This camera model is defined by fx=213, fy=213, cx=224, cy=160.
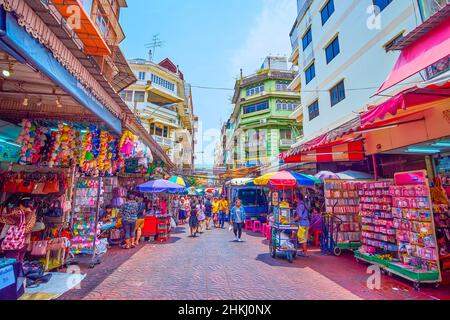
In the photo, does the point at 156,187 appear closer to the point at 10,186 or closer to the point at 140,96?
the point at 10,186

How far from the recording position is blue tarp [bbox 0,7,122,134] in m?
2.45

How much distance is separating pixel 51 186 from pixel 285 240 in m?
7.05

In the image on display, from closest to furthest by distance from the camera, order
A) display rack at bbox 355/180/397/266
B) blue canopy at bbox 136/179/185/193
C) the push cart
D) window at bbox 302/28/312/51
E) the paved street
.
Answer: the paved street, display rack at bbox 355/180/397/266, the push cart, blue canopy at bbox 136/179/185/193, window at bbox 302/28/312/51

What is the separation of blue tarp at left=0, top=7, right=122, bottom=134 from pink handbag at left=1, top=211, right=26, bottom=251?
3.15m

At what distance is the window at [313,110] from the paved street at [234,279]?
10.6 metres

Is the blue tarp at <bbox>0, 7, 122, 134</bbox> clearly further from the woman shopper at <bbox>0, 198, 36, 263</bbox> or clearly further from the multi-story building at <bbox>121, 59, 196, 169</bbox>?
the multi-story building at <bbox>121, 59, 196, 169</bbox>

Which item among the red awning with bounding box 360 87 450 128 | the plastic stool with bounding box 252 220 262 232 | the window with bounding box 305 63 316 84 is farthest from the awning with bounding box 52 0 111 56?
the window with bounding box 305 63 316 84

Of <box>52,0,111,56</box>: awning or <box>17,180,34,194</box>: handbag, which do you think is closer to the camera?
<box>17,180,34,194</box>: handbag

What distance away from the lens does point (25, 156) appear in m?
5.41

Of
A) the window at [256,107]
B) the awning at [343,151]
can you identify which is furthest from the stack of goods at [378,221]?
the window at [256,107]

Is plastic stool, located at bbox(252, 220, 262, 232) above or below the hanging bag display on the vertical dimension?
below
